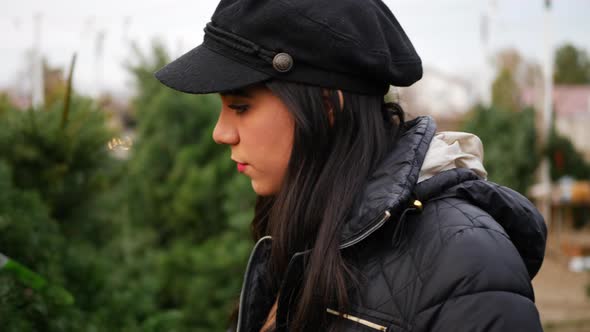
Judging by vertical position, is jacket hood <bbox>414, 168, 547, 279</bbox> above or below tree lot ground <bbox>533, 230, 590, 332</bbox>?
above

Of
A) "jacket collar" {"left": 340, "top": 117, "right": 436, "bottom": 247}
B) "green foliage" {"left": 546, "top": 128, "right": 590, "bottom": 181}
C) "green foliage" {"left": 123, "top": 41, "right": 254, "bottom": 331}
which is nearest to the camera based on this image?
"jacket collar" {"left": 340, "top": 117, "right": 436, "bottom": 247}

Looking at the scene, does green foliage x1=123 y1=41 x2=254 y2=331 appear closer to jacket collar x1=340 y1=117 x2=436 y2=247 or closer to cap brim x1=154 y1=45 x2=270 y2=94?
cap brim x1=154 y1=45 x2=270 y2=94

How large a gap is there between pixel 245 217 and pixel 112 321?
3.13 m

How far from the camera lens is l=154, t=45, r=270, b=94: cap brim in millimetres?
1477

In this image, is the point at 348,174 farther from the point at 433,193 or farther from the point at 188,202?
the point at 188,202

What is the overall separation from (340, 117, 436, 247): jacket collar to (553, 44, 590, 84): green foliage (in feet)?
198

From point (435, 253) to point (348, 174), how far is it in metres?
0.26

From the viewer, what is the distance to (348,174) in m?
1.51

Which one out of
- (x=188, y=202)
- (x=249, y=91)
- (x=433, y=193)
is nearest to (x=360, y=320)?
(x=433, y=193)

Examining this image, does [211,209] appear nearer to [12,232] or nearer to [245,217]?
[245,217]

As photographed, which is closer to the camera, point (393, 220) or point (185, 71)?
point (393, 220)

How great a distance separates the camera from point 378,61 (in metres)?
1.48

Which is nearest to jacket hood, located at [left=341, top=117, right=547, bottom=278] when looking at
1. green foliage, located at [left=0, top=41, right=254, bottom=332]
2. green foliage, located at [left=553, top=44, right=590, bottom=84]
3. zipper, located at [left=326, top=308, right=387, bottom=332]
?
zipper, located at [left=326, top=308, right=387, bottom=332]

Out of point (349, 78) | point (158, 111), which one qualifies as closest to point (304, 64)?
point (349, 78)
